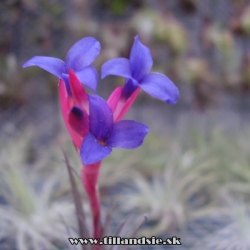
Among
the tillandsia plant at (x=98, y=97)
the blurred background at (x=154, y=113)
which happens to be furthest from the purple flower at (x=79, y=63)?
the blurred background at (x=154, y=113)

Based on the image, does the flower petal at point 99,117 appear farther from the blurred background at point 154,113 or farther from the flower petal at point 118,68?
the blurred background at point 154,113

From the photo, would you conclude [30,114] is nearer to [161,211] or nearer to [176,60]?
[176,60]

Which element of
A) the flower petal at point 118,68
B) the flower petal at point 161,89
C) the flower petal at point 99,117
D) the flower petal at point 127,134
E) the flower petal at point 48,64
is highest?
the flower petal at point 48,64

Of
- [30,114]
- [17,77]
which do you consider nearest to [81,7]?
[17,77]

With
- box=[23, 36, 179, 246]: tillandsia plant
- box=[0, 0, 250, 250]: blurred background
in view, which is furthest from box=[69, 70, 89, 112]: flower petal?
box=[0, 0, 250, 250]: blurred background

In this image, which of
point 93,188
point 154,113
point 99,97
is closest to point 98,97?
point 99,97

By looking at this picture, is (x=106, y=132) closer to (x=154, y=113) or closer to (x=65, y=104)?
(x=65, y=104)

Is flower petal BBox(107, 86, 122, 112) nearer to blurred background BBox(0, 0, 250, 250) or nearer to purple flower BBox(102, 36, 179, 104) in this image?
purple flower BBox(102, 36, 179, 104)
